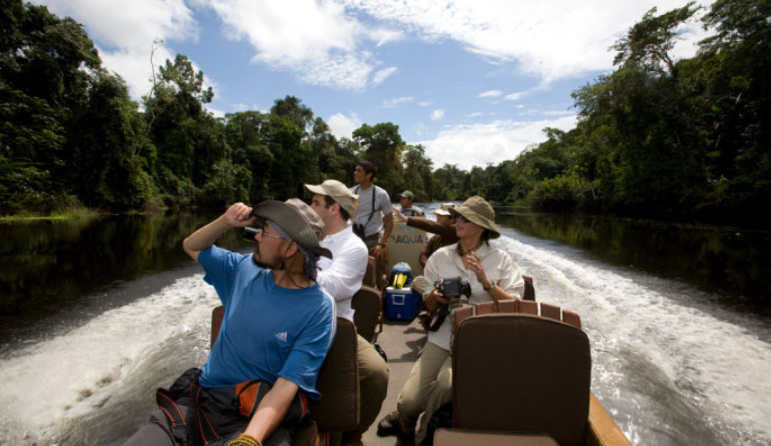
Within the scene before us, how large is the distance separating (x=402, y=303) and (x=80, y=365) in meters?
3.43

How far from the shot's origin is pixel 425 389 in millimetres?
2201

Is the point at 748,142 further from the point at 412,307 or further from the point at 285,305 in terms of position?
the point at 285,305

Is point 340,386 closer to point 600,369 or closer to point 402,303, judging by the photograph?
point 402,303

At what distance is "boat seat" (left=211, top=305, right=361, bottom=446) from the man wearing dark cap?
0.10m

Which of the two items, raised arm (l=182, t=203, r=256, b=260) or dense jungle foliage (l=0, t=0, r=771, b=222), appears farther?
dense jungle foliage (l=0, t=0, r=771, b=222)

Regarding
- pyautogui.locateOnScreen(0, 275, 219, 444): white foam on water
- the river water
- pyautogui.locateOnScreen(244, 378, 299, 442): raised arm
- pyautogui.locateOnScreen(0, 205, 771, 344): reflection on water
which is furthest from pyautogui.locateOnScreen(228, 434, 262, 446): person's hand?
pyautogui.locateOnScreen(0, 205, 771, 344): reflection on water

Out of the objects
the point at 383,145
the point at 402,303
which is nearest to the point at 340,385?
the point at 402,303

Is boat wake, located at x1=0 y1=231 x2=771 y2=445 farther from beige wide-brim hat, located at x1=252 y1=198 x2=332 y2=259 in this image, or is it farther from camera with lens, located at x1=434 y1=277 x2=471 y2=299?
beige wide-brim hat, located at x1=252 y1=198 x2=332 y2=259

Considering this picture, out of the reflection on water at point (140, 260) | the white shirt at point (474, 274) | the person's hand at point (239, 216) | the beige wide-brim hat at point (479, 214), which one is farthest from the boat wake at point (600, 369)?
the person's hand at point (239, 216)

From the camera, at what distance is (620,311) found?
555 centimetres

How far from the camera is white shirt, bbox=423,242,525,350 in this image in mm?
2344

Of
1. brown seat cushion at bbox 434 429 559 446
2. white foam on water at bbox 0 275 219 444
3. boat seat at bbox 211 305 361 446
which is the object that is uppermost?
boat seat at bbox 211 305 361 446

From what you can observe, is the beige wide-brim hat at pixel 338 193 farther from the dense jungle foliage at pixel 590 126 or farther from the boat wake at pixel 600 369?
the dense jungle foliage at pixel 590 126

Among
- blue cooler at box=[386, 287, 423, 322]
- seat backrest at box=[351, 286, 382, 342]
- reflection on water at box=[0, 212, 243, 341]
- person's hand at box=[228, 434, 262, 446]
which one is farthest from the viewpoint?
reflection on water at box=[0, 212, 243, 341]
